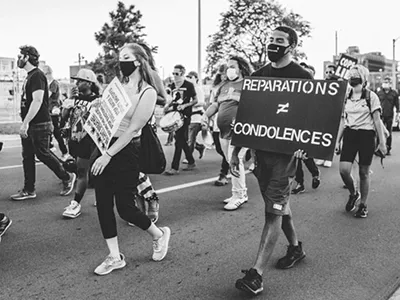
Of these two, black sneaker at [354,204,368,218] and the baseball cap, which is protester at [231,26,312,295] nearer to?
black sneaker at [354,204,368,218]

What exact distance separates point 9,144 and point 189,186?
7590 mm

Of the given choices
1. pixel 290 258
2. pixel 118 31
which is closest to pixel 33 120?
pixel 290 258

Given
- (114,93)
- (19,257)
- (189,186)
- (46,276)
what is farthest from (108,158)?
(189,186)

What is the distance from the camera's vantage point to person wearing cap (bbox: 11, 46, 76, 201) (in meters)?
6.11

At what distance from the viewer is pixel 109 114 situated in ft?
12.4

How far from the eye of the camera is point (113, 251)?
158 inches

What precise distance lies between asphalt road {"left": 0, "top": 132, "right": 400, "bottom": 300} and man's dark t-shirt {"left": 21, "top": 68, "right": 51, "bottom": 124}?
3.74 feet

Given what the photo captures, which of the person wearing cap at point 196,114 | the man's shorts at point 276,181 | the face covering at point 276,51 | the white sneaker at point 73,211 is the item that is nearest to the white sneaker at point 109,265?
the man's shorts at point 276,181

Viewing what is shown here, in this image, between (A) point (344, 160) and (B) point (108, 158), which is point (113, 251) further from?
(A) point (344, 160)

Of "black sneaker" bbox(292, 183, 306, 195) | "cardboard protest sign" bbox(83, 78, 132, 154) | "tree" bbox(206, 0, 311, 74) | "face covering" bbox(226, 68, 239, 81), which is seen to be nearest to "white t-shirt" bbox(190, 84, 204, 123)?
"black sneaker" bbox(292, 183, 306, 195)

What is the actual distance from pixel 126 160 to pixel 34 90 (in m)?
2.86

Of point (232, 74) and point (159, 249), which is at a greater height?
point (232, 74)

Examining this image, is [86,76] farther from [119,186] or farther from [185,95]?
[185,95]

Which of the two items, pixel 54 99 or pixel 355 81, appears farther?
pixel 54 99
